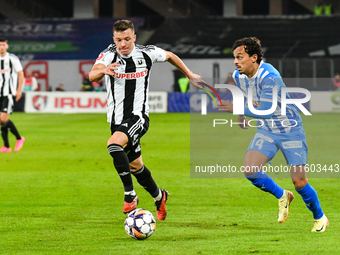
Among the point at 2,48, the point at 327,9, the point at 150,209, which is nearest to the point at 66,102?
the point at 2,48

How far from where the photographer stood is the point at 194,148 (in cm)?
1262

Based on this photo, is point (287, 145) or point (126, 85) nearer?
point (287, 145)

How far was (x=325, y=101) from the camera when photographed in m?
24.3

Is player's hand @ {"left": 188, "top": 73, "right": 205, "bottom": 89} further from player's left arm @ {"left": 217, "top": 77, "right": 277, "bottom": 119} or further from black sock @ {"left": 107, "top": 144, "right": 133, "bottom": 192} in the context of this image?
black sock @ {"left": 107, "top": 144, "right": 133, "bottom": 192}

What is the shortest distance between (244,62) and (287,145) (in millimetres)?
969

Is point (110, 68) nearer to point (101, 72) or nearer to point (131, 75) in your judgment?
point (101, 72)

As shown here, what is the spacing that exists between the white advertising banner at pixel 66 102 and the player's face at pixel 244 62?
19.0 meters

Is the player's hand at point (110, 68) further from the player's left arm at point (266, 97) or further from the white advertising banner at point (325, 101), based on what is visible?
the white advertising banner at point (325, 101)

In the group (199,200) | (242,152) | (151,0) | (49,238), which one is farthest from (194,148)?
(151,0)

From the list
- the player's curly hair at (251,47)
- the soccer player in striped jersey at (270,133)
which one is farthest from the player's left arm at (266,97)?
the player's curly hair at (251,47)

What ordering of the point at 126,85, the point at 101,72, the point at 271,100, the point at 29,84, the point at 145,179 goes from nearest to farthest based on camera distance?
the point at 101,72
the point at 271,100
the point at 126,85
the point at 145,179
the point at 29,84

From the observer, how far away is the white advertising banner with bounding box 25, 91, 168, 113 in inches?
960

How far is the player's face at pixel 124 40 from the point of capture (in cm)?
556

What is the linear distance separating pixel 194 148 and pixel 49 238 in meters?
7.75
